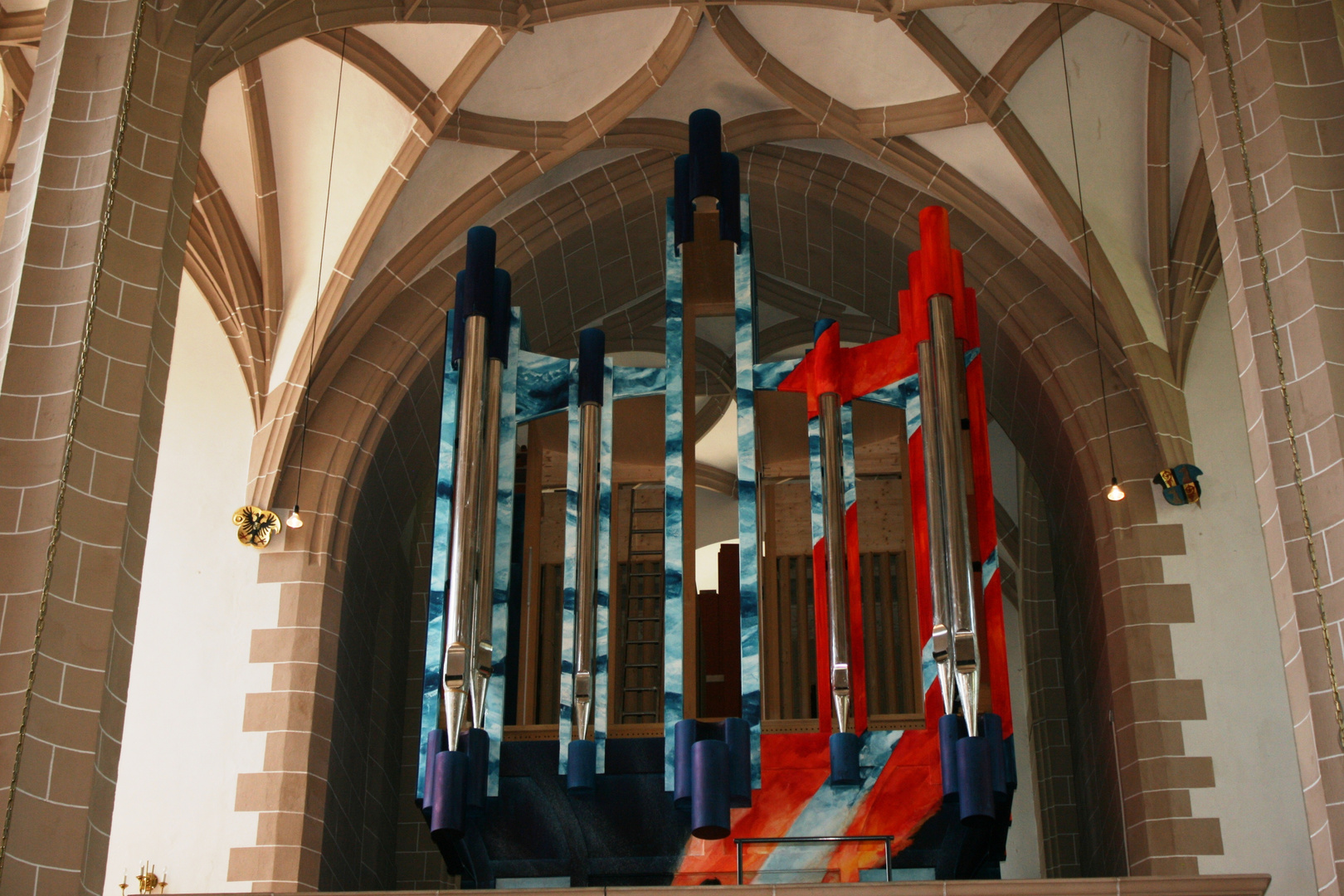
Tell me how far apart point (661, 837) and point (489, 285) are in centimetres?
359

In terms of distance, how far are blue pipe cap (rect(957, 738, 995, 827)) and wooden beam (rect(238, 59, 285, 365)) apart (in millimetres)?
5617

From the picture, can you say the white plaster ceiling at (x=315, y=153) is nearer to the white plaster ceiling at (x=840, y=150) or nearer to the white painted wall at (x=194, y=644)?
the white painted wall at (x=194, y=644)

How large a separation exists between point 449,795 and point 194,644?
2.80 meters

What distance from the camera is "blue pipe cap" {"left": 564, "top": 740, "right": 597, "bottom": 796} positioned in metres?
8.52

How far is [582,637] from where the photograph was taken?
894cm

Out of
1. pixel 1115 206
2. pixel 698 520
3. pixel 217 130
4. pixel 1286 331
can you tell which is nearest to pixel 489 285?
pixel 217 130

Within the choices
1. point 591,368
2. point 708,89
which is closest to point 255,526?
point 591,368

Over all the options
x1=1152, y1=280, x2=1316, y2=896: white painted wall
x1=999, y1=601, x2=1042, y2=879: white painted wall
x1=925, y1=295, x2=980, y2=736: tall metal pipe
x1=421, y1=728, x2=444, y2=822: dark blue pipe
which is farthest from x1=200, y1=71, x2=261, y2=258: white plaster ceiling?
x1=999, y1=601, x2=1042, y2=879: white painted wall

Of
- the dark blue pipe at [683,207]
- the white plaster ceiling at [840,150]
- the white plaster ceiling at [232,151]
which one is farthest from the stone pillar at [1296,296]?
the white plaster ceiling at [232,151]

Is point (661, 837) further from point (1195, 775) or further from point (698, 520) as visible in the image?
point (698, 520)

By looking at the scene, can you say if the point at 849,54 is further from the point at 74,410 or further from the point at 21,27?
the point at 74,410

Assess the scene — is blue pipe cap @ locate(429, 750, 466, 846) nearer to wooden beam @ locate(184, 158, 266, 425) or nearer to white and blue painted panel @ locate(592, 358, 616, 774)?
white and blue painted panel @ locate(592, 358, 616, 774)

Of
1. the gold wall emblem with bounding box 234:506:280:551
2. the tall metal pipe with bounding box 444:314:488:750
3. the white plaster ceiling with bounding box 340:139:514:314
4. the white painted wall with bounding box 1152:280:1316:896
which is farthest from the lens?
the white plaster ceiling with bounding box 340:139:514:314

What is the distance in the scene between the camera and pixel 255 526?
33.7 feet
